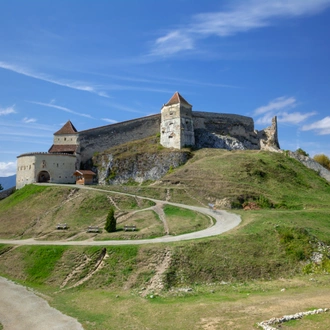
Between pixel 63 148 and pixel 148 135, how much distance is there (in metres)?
13.1

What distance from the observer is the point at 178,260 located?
869 inches

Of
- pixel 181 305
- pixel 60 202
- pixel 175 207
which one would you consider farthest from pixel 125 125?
pixel 181 305

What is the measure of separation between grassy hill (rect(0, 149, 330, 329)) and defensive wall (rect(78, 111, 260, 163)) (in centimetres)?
1554

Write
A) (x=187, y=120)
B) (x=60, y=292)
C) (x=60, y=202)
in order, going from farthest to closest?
(x=187, y=120) < (x=60, y=202) < (x=60, y=292)

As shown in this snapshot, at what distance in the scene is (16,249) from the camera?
28.1 m

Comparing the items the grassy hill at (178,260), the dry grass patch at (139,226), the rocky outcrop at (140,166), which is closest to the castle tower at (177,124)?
the rocky outcrop at (140,166)

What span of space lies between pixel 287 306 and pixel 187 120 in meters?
40.0

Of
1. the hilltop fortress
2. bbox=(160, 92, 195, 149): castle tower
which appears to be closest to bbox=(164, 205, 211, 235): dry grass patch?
bbox=(160, 92, 195, 149): castle tower

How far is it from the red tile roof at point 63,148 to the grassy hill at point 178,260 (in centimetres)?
1336

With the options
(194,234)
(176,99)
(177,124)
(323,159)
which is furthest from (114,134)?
(323,159)

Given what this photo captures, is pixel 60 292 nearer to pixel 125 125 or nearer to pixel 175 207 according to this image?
pixel 175 207

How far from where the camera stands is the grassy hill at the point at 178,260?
1819cm

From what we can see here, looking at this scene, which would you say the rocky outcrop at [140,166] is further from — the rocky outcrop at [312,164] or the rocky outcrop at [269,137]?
the rocky outcrop at [269,137]

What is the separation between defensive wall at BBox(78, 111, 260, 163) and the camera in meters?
54.0
